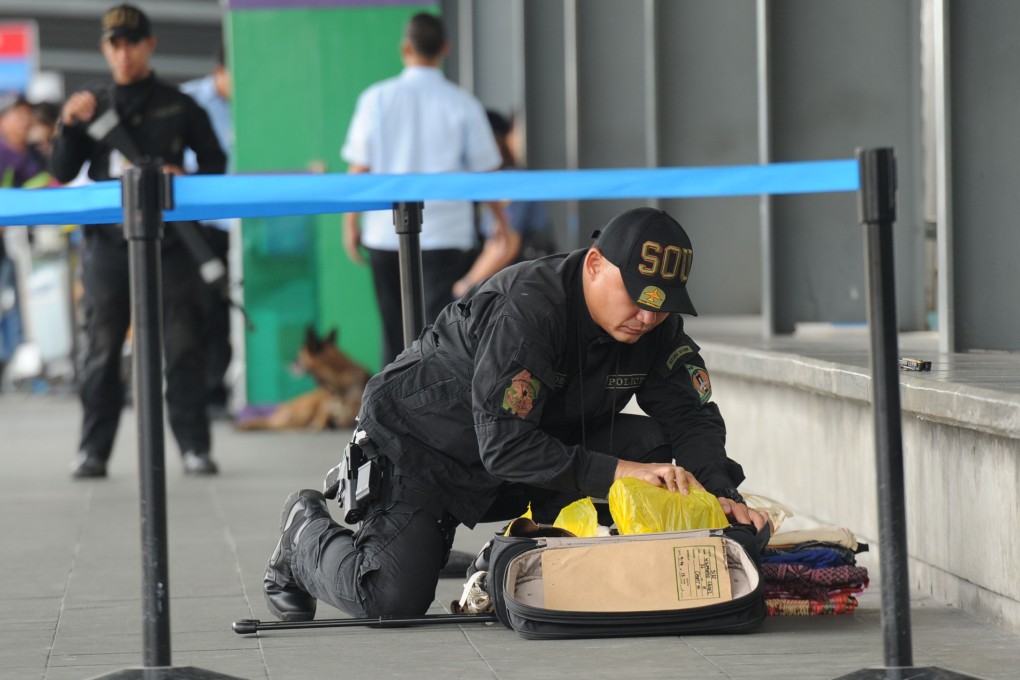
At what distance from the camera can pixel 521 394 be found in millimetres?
3904

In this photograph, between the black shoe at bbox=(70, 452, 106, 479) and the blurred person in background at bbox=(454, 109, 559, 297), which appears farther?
the blurred person in background at bbox=(454, 109, 559, 297)

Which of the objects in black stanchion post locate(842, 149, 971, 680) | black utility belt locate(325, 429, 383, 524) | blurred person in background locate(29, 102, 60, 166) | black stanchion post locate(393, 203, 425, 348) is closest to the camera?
black stanchion post locate(842, 149, 971, 680)

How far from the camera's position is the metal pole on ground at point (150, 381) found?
321 centimetres

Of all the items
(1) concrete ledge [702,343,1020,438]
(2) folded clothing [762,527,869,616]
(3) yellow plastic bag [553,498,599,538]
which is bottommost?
(2) folded clothing [762,527,869,616]

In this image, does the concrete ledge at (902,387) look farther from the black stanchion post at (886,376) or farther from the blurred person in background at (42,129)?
the blurred person in background at (42,129)

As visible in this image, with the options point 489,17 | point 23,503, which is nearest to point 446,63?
point 489,17

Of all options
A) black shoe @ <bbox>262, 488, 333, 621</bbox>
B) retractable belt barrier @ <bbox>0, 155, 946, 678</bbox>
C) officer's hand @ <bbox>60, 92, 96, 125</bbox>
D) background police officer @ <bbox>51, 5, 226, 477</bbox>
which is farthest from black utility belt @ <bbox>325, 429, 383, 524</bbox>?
officer's hand @ <bbox>60, 92, 96, 125</bbox>

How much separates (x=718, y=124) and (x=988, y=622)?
208 inches

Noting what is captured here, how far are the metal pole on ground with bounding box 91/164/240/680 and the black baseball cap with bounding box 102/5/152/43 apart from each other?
4.60m

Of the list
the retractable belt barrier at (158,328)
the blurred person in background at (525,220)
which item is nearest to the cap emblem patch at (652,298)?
the retractable belt barrier at (158,328)

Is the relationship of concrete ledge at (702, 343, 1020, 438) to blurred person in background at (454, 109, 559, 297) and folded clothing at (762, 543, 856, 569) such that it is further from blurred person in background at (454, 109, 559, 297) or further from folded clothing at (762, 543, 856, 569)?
blurred person in background at (454, 109, 559, 297)

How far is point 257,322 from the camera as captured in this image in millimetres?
10484

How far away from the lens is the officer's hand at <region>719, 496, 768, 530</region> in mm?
4078

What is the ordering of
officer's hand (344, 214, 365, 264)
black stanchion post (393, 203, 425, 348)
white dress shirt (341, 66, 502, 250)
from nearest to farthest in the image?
black stanchion post (393, 203, 425, 348) < white dress shirt (341, 66, 502, 250) < officer's hand (344, 214, 365, 264)
